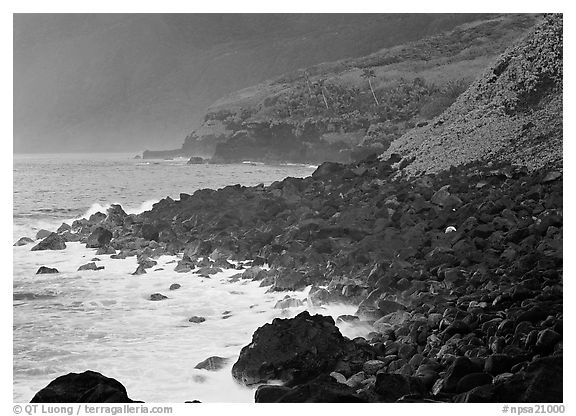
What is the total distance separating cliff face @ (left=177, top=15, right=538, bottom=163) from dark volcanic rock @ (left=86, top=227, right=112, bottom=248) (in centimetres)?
100

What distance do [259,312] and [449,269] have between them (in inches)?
55.3

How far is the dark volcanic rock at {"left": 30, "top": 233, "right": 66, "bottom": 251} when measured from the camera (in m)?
6.29

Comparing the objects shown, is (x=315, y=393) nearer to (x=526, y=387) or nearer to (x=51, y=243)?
(x=526, y=387)

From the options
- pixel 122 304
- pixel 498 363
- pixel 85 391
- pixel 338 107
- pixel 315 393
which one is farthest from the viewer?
pixel 338 107

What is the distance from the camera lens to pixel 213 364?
5645 mm

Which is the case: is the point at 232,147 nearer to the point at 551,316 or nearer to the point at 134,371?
the point at 134,371

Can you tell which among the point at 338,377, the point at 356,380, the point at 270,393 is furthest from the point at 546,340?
the point at 270,393

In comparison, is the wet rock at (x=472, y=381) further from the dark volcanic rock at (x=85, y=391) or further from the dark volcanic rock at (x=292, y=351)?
the dark volcanic rock at (x=85, y=391)

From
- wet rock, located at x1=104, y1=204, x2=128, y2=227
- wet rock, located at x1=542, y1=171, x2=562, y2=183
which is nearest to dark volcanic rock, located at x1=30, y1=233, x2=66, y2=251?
wet rock, located at x1=104, y1=204, x2=128, y2=227

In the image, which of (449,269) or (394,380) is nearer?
(394,380)

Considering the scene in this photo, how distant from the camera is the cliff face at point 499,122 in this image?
6742 millimetres

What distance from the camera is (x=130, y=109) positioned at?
7098 millimetres

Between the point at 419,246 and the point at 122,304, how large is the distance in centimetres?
227
